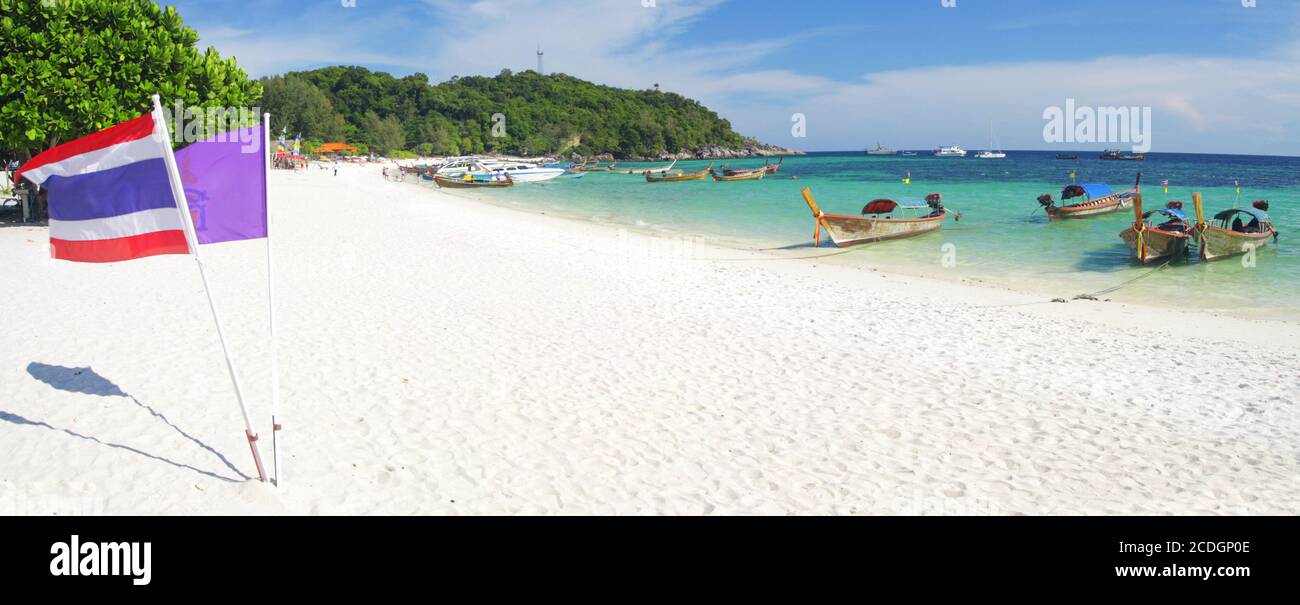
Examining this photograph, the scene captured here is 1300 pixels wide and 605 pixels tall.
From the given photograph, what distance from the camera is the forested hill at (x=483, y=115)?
350 ft

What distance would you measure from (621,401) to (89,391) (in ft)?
16.0

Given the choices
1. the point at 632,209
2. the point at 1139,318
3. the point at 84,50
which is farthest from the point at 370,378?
the point at 632,209

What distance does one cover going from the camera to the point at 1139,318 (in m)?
12.1

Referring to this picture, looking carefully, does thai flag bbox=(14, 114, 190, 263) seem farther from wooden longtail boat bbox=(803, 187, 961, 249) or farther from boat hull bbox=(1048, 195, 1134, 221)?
boat hull bbox=(1048, 195, 1134, 221)

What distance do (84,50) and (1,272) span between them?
697cm

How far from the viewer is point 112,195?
173 inches

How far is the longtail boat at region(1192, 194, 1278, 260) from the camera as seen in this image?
59.7 ft

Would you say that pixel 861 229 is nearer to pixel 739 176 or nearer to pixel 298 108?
pixel 739 176

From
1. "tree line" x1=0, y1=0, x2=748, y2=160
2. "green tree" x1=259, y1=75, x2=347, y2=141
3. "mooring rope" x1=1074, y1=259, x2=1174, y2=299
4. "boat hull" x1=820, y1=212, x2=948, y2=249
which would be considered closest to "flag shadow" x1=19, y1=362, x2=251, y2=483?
"tree line" x1=0, y1=0, x2=748, y2=160

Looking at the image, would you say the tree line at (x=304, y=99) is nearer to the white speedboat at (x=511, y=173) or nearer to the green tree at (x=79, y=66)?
the green tree at (x=79, y=66)

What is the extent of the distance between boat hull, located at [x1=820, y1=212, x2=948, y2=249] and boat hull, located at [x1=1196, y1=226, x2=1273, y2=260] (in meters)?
7.73

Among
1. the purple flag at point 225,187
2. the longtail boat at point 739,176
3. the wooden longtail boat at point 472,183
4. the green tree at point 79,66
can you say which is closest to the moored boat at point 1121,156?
the longtail boat at point 739,176

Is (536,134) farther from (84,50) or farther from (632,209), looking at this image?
(84,50)

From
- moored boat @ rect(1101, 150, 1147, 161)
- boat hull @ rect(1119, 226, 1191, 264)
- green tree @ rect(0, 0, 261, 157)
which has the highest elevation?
moored boat @ rect(1101, 150, 1147, 161)
